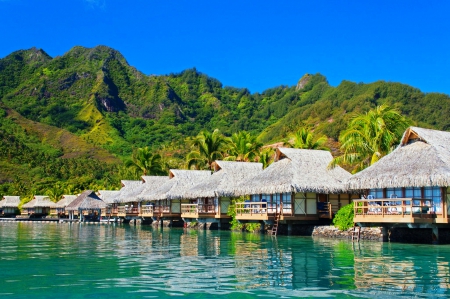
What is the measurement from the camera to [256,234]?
107 feet

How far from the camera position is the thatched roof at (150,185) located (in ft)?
162

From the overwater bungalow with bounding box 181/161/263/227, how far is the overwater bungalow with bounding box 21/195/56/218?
45.5 m

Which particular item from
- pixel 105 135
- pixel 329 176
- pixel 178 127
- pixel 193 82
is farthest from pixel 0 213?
pixel 193 82

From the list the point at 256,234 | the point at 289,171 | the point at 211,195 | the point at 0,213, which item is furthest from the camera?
the point at 0,213

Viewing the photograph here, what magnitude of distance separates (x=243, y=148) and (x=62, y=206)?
128 ft

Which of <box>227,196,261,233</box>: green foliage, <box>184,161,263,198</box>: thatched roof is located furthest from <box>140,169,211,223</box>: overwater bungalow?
<box>227,196,261,233</box>: green foliage

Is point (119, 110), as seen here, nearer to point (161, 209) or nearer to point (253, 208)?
point (161, 209)

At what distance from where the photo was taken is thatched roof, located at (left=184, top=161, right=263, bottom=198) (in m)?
36.5

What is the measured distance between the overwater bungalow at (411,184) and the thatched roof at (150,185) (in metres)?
27.4

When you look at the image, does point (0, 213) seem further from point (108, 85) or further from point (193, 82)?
point (193, 82)

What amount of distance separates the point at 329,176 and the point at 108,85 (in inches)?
5633

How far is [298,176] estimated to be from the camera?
2988cm

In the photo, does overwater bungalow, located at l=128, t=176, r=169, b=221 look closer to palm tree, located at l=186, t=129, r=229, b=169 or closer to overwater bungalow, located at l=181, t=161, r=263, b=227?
palm tree, located at l=186, t=129, r=229, b=169

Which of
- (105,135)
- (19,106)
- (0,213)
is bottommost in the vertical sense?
(0,213)
